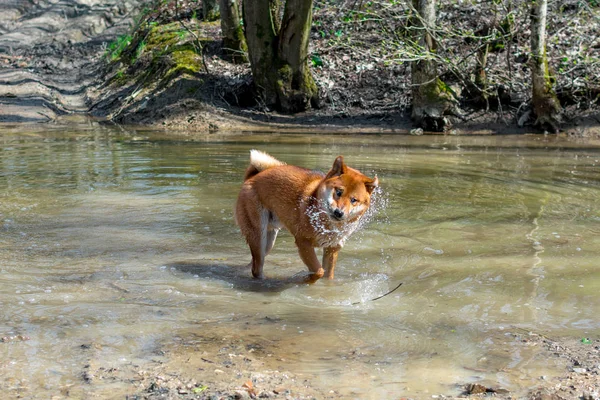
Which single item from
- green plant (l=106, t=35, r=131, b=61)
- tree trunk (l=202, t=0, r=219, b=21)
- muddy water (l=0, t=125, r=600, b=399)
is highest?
tree trunk (l=202, t=0, r=219, b=21)

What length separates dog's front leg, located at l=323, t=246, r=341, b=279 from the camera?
621cm

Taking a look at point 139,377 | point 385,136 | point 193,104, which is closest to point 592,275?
point 139,377

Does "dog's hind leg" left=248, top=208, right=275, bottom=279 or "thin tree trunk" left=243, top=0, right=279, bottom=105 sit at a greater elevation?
"thin tree trunk" left=243, top=0, right=279, bottom=105

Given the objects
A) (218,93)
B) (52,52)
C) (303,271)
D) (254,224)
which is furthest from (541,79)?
(52,52)

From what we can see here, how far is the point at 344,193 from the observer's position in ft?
18.9

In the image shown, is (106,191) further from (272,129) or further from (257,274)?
(272,129)

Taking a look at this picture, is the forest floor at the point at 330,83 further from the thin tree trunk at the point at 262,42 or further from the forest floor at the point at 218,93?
the thin tree trunk at the point at 262,42

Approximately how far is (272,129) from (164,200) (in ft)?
26.2

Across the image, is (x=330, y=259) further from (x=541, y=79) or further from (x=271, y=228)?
(x=541, y=79)

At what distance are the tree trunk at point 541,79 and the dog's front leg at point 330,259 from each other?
1057 centimetres

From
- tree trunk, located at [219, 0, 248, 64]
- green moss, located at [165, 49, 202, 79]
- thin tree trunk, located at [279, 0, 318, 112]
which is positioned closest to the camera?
thin tree trunk, located at [279, 0, 318, 112]

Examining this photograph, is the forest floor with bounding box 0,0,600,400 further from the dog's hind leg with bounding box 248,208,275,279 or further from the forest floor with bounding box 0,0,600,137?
the dog's hind leg with bounding box 248,208,275,279

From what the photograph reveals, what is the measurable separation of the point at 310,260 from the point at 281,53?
12.1 metres

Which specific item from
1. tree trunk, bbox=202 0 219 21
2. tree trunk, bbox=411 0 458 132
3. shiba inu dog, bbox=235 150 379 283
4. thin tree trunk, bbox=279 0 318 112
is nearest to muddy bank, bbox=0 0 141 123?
tree trunk, bbox=202 0 219 21
